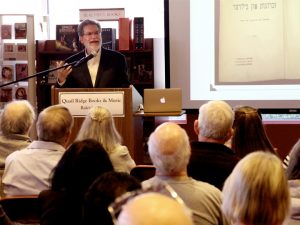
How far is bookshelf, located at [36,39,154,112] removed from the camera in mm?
6586

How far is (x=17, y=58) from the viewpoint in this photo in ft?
21.7

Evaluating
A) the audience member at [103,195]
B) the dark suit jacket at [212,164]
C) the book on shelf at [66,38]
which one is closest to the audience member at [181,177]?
the dark suit jacket at [212,164]

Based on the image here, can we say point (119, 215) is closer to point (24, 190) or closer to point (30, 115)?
point (24, 190)

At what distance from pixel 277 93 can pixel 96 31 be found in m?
2.27

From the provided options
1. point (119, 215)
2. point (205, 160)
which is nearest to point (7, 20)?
point (205, 160)

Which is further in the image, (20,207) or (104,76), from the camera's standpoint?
(104,76)

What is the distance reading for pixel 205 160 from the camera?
297cm

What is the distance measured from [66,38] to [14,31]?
64 centimetres

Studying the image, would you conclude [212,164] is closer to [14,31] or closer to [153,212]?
[153,212]

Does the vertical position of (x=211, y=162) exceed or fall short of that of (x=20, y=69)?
it falls short

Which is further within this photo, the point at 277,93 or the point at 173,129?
the point at 277,93

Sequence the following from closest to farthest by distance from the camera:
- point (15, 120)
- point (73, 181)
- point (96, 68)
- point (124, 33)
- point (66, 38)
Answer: point (73, 181) < point (15, 120) < point (96, 68) < point (124, 33) < point (66, 38)

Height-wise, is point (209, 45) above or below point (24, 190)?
above

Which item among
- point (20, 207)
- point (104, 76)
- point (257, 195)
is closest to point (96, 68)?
point (104, 76)
